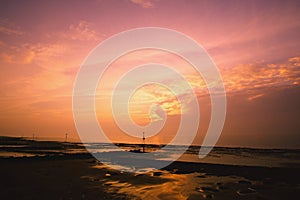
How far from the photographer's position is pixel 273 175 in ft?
111

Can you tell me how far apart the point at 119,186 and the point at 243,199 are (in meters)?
10.9

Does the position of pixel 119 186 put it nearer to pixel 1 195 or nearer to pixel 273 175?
pixel 1 195

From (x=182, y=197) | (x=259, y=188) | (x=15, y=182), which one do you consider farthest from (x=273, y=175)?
(x=15, y=182)

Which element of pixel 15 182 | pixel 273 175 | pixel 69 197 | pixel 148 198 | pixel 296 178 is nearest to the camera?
pixel 69 197

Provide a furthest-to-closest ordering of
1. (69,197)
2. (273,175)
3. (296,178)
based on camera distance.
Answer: (273,175), (296,178), (69,197)

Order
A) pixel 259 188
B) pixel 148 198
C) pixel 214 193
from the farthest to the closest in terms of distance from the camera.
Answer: pixel 259 188
pixel 214 193
pixel 148 198

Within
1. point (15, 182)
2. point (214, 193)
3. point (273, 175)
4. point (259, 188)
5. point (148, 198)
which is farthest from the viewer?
point (273, 175)

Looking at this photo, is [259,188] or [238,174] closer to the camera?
[259,188]

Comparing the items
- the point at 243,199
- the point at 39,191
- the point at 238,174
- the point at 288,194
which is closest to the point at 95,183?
the point at 39,191

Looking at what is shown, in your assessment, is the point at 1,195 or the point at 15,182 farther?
the point at 15,182

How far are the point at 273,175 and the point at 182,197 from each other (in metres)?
19.9

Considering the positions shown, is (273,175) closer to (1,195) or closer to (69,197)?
(69,197)

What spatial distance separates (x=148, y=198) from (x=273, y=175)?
22475 millimetres

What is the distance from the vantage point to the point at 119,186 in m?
23.3
